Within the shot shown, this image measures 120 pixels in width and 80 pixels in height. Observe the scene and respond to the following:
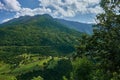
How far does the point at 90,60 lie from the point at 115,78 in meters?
13.1

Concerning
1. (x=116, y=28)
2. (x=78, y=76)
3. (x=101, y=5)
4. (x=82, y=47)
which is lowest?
(x=78, y=76)

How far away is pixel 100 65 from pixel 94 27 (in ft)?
28.9

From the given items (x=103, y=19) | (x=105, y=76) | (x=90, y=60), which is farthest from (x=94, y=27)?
(x=105, y=76)

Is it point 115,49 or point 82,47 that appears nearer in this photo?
point 115,49

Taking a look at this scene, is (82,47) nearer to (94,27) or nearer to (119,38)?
(94,27)

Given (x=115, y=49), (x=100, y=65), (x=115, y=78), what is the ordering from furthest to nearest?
(x=100, y=65) → (x=115, y=49) → (x=115, y=78)

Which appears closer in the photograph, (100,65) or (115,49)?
(115,49)

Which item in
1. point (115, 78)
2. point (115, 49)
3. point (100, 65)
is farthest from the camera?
point (100, 65)

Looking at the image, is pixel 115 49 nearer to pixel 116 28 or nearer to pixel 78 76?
pixel 116 28

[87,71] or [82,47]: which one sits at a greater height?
[82,47]

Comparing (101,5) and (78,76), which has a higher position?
(101,5)

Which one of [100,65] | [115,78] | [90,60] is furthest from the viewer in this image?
[90,60]

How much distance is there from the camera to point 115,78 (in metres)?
56.2

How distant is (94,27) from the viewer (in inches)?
2640
